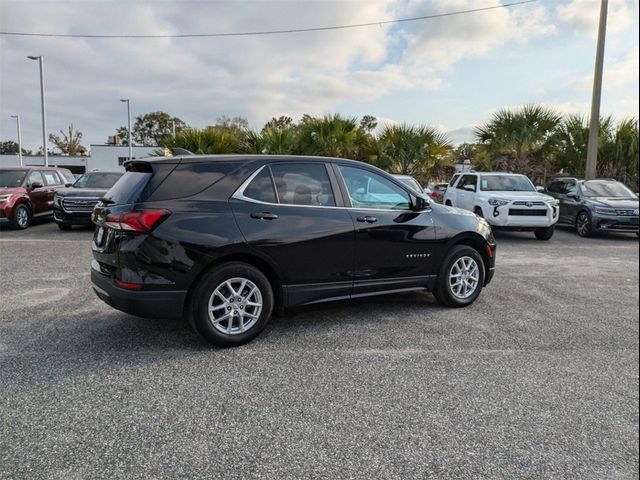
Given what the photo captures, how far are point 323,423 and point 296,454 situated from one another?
0.34 m

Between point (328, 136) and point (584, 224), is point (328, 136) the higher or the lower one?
the higher one

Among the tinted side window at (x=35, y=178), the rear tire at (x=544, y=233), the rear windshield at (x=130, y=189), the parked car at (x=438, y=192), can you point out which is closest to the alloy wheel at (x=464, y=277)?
the rear windshield at (x=130, y=189)

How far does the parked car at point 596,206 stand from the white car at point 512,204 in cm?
133

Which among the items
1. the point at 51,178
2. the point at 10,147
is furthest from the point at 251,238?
the point at 10,147

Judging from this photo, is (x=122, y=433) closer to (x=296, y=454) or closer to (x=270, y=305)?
(x=296, y=454)

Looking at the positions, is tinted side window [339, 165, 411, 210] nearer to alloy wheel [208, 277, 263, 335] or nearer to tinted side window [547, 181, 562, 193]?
alloy wheel [208, 277, 263, 335]

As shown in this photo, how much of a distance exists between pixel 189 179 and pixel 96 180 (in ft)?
32.8

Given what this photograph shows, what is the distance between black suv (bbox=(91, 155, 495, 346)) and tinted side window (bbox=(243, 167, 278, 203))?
0.01 metres

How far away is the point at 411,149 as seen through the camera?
1792cm

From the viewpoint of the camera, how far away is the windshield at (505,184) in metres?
11.7

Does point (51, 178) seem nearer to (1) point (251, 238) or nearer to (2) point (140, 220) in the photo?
(2) point (140, 220)

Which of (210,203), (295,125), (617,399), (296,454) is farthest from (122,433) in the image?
(295,125)

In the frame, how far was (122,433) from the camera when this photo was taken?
2.64 metres

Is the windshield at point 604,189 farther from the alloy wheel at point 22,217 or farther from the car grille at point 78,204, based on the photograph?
the alloy wheel at point 22,217
